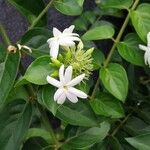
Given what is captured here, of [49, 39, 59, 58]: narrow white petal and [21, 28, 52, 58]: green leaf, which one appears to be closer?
[49, 39, 59, 58]: narrow white petal

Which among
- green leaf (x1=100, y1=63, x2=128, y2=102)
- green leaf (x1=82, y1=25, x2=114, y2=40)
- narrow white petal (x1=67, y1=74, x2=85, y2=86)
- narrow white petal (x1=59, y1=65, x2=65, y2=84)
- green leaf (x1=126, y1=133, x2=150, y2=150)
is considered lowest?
green leaf (x1=126, y1=133, x2=150, y2=150)

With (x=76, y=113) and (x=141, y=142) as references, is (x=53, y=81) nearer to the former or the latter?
(x=76, y=113)

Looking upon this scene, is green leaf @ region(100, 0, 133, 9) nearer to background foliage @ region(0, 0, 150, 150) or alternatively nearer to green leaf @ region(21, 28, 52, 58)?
background foliage @ region(0, 0, 150, 150)

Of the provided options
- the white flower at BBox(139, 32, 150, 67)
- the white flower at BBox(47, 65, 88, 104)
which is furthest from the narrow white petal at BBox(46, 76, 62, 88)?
the white flower at BBox(139, 32, 150, 67)

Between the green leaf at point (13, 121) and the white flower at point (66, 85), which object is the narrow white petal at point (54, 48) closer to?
the white flower at point (66, 85)

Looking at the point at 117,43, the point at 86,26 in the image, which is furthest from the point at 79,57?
the point at 86,26

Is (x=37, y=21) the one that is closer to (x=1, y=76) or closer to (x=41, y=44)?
(x=41, y=44)

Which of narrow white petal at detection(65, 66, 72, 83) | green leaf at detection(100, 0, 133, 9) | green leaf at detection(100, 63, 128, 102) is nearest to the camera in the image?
narrow white petal at detection(65, 66, 72, 83)
